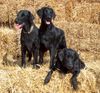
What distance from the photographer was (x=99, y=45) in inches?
341

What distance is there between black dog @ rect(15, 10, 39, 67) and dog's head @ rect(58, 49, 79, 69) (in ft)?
1.75

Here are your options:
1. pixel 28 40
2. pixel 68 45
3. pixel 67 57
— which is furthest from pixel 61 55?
pixel 68 45

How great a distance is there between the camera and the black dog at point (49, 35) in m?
7.16

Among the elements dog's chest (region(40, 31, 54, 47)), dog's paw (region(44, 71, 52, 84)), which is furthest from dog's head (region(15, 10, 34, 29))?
dog's paw (region(44, 71, 52, 84))

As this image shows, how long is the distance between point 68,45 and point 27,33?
1.60 m

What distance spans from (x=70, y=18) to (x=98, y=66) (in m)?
1.61

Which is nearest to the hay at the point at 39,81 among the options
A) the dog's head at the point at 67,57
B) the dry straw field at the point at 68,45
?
the dry straw field at the point at 68,45

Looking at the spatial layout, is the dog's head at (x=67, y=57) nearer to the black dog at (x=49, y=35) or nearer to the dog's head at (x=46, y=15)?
the black dog at (x=49, y=35)

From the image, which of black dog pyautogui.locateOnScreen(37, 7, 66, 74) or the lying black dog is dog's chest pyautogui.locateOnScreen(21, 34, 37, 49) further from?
the lying black dog

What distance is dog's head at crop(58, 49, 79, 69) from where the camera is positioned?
6797 mm

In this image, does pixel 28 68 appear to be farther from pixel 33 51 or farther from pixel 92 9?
pixel 92 9

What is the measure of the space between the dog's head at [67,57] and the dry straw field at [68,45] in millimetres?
191

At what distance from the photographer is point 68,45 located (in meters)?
8.64

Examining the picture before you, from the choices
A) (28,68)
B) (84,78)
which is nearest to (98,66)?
(84,78)
